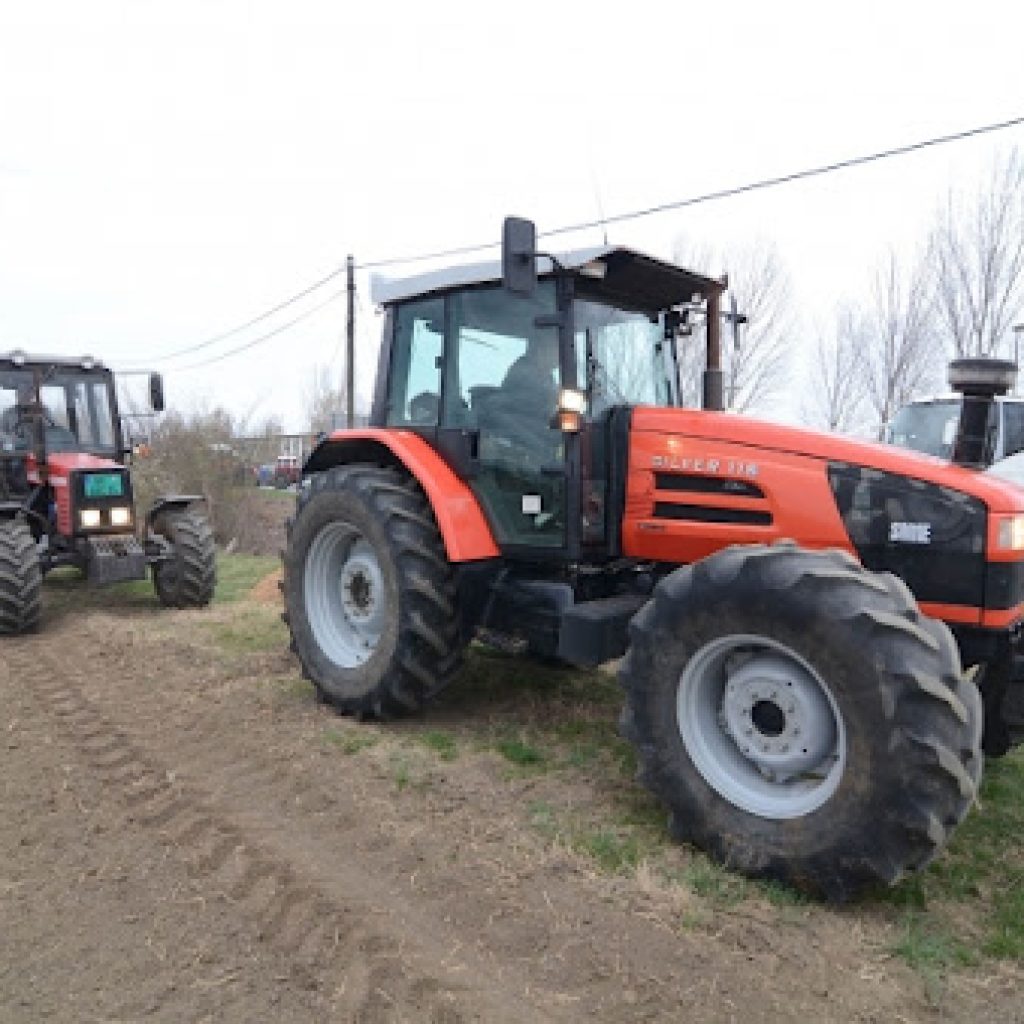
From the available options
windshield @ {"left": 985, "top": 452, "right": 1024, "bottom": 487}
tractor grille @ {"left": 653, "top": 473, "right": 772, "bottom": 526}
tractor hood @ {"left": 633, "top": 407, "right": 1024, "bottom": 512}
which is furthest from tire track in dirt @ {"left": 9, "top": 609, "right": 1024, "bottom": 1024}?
windshield @ {"left": 985, "top": 452, "right": 1024, "bottom": 487}

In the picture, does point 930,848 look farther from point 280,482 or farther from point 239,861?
point 280,482

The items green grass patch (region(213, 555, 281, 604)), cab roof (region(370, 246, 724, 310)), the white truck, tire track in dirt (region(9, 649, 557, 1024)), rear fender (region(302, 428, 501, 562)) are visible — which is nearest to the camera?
tire track in dirt (region(9, 649, 557, 1024))

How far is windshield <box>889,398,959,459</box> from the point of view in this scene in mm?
9493

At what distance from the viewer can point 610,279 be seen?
13.4ft

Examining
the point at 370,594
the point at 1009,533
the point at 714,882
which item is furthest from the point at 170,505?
the point at 1009,533

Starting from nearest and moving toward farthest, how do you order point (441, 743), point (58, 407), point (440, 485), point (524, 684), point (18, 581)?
point (441, 743) < point (440, 485) < point (524, 684) < point (18, 581) < point (58, 407)

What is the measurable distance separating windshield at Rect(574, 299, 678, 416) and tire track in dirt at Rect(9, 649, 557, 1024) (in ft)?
7.55

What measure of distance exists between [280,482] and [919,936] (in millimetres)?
26006

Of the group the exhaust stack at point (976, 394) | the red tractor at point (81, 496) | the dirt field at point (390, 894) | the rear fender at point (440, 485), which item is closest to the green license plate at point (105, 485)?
the red tractor at point (81, 496)

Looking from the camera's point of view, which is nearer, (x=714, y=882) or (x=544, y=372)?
(x=714, y=882)

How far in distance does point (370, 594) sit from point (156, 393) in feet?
15.8

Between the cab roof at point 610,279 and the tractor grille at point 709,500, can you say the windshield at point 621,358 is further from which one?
the tractor grille at point 709,500

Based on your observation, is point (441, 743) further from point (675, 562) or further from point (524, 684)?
point (675, 562)

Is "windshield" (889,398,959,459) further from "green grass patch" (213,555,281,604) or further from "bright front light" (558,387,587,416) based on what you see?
"green grass patch" (213,555,281,604)
